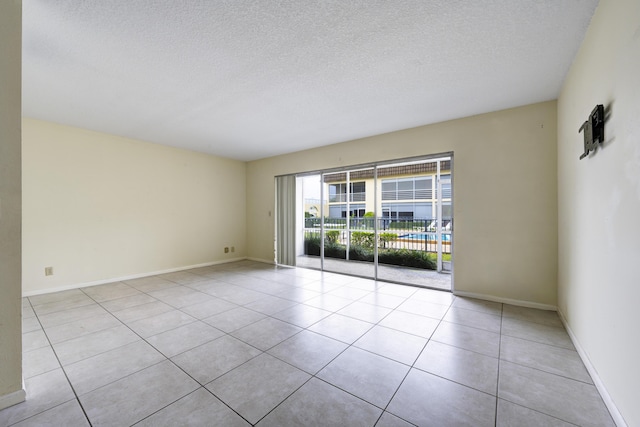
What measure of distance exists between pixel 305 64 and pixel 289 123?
159cm

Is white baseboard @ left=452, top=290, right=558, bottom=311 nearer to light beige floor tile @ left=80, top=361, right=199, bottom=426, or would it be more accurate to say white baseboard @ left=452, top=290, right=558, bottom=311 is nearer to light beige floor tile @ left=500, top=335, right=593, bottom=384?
light beige floor tile @ left=500, top=335, right=593, bottom=384

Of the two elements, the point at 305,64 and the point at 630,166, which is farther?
the point at 305,64

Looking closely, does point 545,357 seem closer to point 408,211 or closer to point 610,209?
point 610,209

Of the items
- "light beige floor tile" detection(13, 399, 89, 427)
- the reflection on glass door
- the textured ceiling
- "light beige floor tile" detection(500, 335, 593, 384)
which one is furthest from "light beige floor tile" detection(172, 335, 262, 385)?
the reflection on glass door

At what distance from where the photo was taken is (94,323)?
9.20ft

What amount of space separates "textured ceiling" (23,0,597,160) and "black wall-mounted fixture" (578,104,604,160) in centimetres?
71

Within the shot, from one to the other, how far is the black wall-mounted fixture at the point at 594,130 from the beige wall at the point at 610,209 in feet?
0.17

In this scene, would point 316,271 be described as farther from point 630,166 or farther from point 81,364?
point 630,166

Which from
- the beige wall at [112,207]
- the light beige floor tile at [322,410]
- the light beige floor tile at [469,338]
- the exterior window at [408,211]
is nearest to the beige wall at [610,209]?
the light beige floor tile at [469,338]

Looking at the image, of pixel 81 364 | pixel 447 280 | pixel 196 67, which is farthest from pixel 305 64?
pixel 447 280
